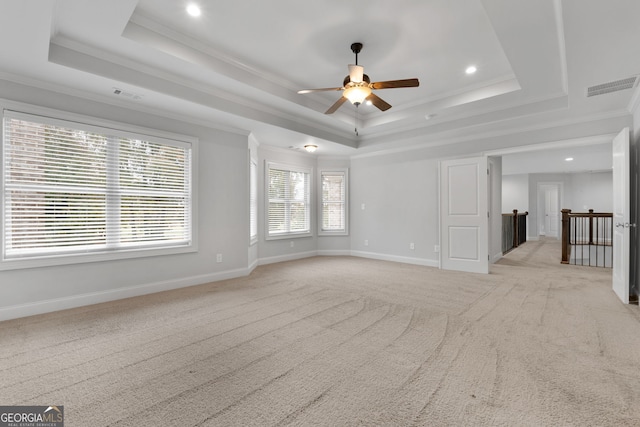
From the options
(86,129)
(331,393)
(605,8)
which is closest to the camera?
(331,393)

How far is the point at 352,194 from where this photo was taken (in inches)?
280

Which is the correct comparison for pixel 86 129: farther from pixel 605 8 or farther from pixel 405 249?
pixel 405 249

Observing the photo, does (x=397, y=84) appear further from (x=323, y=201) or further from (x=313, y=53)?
(x=323, y=201)

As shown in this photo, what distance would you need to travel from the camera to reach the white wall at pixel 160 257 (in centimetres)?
310

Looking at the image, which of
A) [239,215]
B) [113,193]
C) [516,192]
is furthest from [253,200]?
[516,192]

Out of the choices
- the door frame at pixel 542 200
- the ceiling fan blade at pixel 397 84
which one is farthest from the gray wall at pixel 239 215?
the door frame at pixel 542 200

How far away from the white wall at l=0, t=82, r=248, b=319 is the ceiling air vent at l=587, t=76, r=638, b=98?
4752 millimetres

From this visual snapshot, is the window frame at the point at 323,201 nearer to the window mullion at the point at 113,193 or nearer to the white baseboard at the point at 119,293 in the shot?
the white baseboard at the point at 119,293

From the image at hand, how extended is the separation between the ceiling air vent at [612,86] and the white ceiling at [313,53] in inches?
4.5

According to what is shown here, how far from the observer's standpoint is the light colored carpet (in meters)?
1.62

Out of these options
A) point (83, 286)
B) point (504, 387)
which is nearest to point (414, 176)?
point (504, 387)

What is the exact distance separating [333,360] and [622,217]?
405 cm

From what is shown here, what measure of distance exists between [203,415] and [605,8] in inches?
144

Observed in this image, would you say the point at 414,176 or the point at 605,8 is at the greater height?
the point at 605,8
